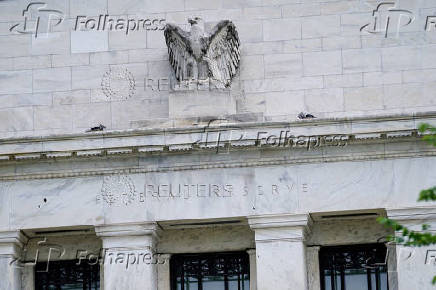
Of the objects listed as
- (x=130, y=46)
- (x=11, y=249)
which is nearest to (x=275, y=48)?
(x=130, y=46)

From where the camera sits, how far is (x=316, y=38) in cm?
3512

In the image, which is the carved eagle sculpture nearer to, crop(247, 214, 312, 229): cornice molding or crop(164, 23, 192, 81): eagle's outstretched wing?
crop(164, 23, 192, 81): eagle's outstretched wing

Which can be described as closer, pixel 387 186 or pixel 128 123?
pixel 387 186

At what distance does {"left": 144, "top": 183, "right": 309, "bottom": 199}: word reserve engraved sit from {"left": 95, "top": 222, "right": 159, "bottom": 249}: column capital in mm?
788

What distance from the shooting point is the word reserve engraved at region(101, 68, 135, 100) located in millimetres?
35375

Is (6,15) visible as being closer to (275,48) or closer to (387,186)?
(275,48)

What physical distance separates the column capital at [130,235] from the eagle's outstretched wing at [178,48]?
3.91 m

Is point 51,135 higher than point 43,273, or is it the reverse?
point 51,135

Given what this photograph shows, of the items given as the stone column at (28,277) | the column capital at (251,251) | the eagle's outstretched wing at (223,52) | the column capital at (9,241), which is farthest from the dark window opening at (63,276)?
the eagle's outstretched wing at (223,52)

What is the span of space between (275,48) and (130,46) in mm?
3702

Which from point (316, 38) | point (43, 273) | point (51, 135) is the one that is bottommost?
point (43, 273)

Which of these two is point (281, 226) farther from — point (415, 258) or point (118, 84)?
point (118, 84)

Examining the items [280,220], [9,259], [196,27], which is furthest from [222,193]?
[9,259]

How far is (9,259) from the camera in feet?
110
